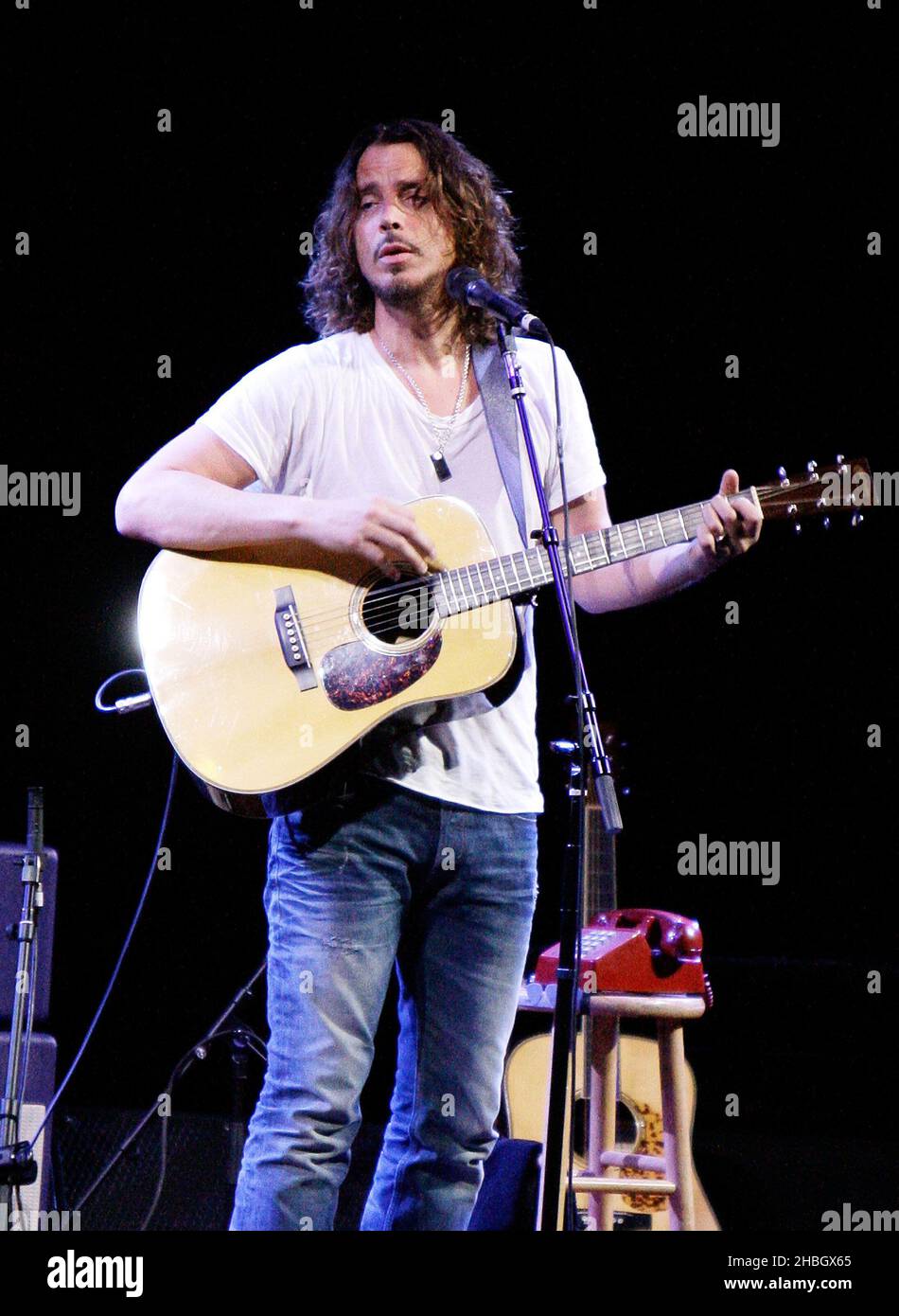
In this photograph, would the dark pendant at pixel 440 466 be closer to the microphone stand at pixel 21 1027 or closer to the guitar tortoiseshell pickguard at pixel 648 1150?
the microphone stand at pixel 21 1027

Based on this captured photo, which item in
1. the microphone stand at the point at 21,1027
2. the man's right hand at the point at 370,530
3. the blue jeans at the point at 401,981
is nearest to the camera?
the blue jeans at the point at 401,981

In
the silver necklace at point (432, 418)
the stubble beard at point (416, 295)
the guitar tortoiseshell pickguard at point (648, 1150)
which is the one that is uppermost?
the stubble beard at point (416, 295)

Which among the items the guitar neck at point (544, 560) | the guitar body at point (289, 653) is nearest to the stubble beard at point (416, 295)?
the guitar body at point (289, 653)

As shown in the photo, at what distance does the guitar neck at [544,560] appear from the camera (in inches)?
102

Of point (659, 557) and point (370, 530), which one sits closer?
point (370, 530)

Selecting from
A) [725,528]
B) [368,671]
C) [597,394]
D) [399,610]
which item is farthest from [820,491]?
[597,394]

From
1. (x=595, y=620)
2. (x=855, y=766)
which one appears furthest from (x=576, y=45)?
(x=855, y=766)

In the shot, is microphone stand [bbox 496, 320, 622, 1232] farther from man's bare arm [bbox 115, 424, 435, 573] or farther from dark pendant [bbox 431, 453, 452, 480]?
dark pendant [bbox 431, 453, 452, 480]

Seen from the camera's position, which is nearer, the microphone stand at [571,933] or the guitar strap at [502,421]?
the microphone stand at [571,933]

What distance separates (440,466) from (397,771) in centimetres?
63

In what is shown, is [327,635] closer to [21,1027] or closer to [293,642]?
[293,642]

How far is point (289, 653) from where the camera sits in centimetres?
258

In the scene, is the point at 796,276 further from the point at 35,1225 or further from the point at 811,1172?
the point at 35,1225
